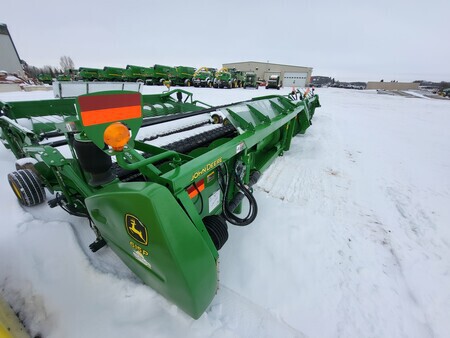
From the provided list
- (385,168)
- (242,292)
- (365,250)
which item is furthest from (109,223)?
(385,168)

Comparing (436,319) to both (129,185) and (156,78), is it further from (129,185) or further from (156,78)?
(156,78)

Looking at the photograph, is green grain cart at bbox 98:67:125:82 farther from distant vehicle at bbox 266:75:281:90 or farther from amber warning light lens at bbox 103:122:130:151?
amber warning light lens at bbox 103:122:130:151

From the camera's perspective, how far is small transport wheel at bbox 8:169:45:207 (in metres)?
2.01

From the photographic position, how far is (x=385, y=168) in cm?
392

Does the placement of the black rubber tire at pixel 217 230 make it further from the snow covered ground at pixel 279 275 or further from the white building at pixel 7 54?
the white building at pixel 7 54

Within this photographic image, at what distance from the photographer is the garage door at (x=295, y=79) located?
4816 centimetres

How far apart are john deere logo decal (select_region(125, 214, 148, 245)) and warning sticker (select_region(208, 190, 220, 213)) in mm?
777

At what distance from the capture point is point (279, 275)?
1.73 metres

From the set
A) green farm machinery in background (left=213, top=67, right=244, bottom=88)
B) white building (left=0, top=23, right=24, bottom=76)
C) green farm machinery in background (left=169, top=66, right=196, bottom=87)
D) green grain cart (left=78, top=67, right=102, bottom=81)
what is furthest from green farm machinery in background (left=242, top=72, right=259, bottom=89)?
white building (left=0, top=23, right=24, bottom=76)

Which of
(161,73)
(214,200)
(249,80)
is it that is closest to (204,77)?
(161,73)

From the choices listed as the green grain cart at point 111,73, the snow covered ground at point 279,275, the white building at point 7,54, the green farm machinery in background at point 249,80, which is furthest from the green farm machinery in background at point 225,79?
the white building at point 7,54

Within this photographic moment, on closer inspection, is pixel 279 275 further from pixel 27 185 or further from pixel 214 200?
pixel 27 185

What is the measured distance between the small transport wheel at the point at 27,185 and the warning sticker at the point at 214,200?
1.73 metres

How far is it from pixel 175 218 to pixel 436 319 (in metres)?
2.01
